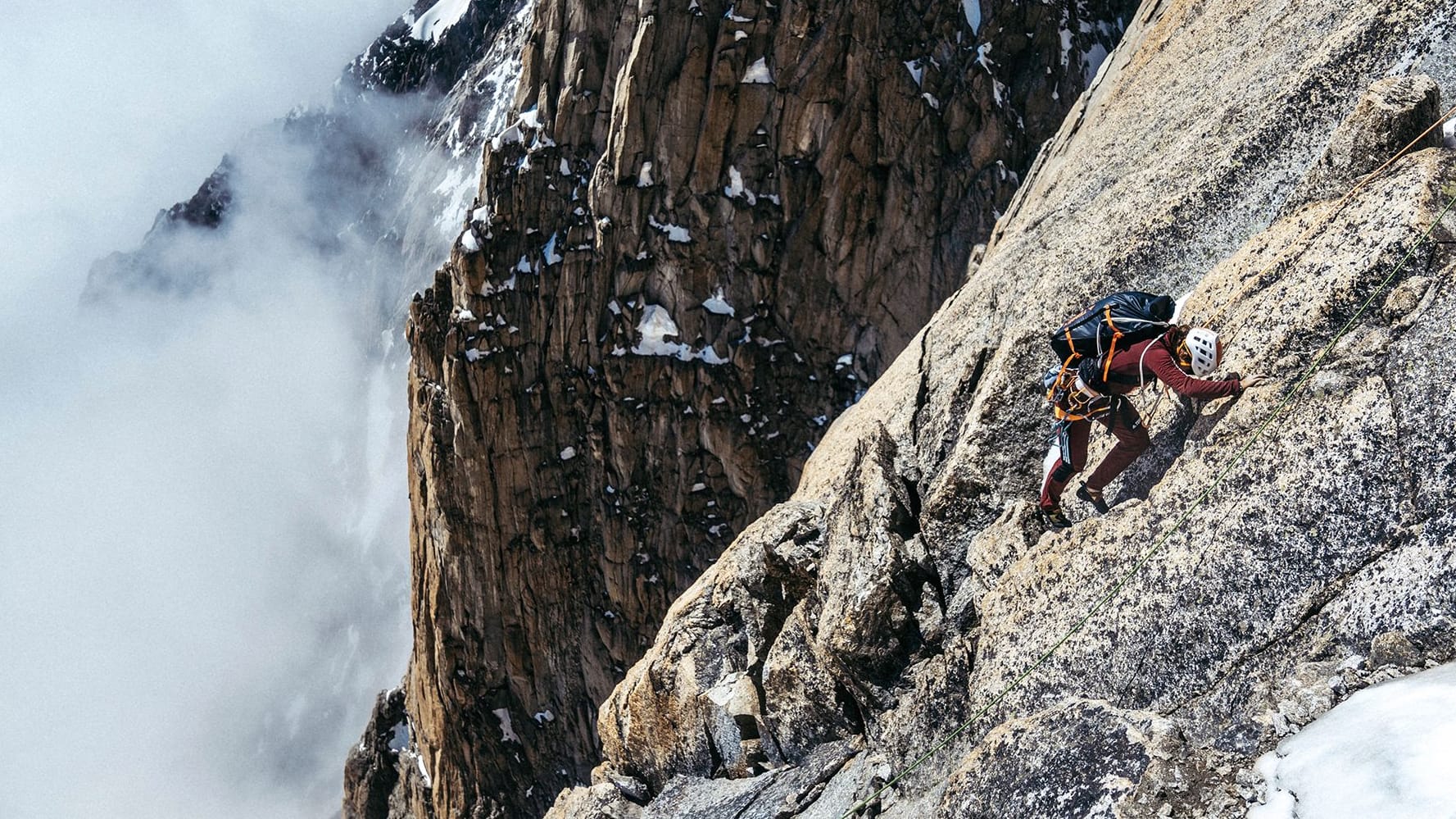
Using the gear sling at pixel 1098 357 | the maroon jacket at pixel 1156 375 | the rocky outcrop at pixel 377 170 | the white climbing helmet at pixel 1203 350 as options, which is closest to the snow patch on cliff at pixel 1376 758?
the maroon jacket at pixel 1156 375

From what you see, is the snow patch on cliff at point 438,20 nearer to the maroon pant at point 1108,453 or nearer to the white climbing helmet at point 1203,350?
the maroon pant at point 1108,453

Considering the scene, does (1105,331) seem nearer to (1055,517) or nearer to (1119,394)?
(1119,394)

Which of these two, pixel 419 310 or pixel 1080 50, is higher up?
pixel 419 310

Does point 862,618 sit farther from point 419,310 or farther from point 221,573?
point 221,573

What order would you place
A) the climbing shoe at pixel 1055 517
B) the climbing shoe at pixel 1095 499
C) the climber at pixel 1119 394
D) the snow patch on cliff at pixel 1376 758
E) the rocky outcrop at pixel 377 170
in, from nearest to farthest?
the snow patch on cliff at pixel 1376 758, the climber at pixel 1119 394, the climbing shoe at pixel 1095 499, the climbing shoe at pixel 1055 517, the rocky outcrop at pixel 377 170

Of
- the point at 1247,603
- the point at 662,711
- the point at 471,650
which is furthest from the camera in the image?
the point at 471,650

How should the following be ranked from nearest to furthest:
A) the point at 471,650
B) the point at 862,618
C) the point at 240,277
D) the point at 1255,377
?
the point at 1255,377
the point at 862,618
the point at 471,650
the point at 240,277

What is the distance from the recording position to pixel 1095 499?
361 inches

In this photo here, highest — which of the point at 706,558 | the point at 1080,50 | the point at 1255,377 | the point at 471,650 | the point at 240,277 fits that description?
the point at 240,277

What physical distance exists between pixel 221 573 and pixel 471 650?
8430 cm

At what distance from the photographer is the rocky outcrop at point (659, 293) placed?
3966 centimetres

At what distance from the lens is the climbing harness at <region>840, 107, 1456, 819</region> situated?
7.63m

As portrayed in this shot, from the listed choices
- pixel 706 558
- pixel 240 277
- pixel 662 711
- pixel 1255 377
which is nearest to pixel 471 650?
pixel 706 558

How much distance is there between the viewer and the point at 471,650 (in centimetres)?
4303
